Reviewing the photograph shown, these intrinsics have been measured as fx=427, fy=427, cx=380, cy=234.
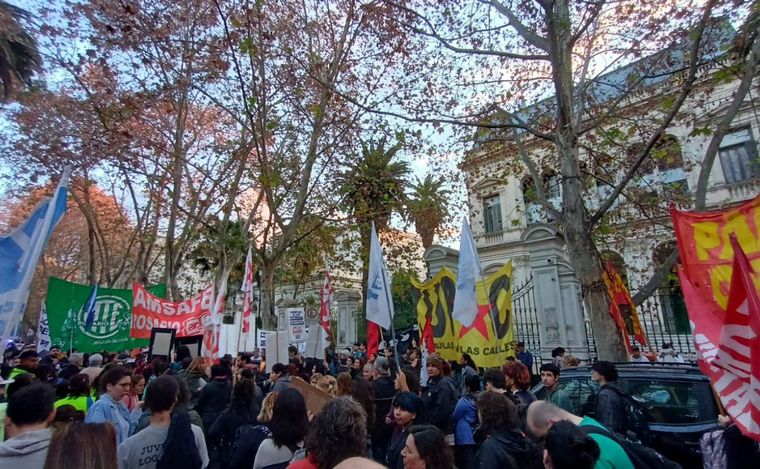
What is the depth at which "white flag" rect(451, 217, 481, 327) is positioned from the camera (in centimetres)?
598

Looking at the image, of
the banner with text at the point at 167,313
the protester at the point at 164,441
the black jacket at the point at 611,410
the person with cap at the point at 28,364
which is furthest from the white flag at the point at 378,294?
the person with cap at the point at 28,364

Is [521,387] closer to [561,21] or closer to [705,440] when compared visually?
[705,440]

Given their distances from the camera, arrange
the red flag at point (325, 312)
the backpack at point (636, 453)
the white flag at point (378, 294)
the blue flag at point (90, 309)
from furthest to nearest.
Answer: the red flag at point (325, 312), the blue flag at point (90, 309), the white flag at point (378, 294), the backpack at point (636, 453)

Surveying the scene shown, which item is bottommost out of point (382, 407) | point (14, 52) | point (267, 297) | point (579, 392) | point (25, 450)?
point (382, 407)

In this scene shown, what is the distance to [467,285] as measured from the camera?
6.12 metres

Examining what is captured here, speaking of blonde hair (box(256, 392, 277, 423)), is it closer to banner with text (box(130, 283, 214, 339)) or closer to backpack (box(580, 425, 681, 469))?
backpack (box(580, 425, 681, 469))

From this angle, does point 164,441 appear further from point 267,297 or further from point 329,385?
point 267,297

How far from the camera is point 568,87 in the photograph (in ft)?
25.5

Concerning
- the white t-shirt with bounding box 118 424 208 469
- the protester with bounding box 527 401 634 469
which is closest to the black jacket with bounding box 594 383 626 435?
the protester with bounding box 527 401 634 469

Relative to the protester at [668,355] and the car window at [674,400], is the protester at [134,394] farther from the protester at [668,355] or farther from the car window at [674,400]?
the protester at [668,355]

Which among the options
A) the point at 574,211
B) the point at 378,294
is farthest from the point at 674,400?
the point at 378,294

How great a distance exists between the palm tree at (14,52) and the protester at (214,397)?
7.63m

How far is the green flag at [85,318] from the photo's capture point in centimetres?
927

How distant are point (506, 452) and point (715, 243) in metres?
3.11
